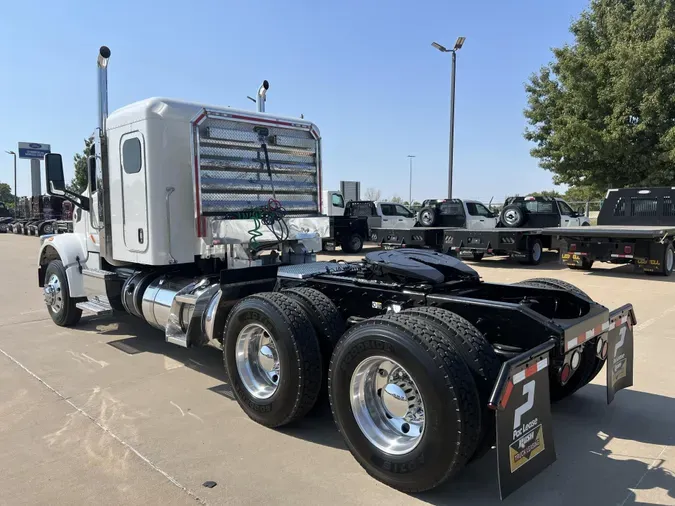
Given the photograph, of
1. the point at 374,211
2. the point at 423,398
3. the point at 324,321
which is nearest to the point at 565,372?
the point at 423,398

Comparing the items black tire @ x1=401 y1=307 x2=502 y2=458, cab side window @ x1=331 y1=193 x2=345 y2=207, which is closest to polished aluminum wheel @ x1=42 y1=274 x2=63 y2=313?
black tire @ x1=401 y1=307 x2=502 y2=458

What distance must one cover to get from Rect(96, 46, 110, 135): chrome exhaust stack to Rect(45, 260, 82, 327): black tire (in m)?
2.38

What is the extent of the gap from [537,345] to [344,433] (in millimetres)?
1357

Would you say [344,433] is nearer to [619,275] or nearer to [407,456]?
[407,456]

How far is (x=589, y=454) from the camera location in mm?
3680

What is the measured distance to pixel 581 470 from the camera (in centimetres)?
346

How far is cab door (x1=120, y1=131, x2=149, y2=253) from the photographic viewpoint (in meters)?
5.57

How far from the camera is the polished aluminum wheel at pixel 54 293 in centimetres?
754

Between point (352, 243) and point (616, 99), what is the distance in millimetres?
11533

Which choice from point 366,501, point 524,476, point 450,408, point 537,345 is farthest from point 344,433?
point 537,345

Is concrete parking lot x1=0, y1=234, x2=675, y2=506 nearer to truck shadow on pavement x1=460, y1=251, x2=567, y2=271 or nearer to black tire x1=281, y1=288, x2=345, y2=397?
black tire x1=281, y1=288, x2=345, y2=397

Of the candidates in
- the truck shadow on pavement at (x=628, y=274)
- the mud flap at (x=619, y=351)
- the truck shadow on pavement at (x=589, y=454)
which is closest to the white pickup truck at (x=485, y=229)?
the truck shadow on pavement at (x=628, y=274)

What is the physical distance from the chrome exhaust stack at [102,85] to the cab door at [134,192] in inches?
19.9

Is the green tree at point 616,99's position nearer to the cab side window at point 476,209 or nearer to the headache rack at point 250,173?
the cab side window at point 476,209
